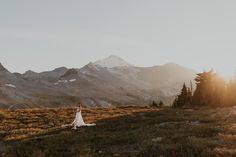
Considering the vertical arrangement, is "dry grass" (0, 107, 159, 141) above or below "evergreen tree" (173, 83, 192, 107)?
below

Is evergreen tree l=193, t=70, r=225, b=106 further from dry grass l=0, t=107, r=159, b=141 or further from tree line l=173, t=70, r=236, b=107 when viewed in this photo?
dry grass l=0, t=107, r=159, b=141

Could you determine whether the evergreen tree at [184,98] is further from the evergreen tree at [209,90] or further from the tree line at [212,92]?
the evergreen tree at [209,90]

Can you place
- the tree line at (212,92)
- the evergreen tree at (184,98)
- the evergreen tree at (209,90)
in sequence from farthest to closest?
the evergreen tree at (184,98) → the evergreen tree at (209,90) → the tree line at (212,92)

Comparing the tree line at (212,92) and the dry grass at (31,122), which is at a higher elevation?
the tree line at (212,92)

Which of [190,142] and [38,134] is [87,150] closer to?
[190,142]

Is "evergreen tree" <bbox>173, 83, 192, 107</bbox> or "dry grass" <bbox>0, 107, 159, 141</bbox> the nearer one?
"dry grass" <bbox>0, 107, 159, 141</bbox>

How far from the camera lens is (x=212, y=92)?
8888 centimetres

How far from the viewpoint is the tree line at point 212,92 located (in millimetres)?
86000

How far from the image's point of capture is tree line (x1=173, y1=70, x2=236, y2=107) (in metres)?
86.0

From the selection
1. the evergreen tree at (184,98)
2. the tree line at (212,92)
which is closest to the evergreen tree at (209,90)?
the tree line at (212,92)

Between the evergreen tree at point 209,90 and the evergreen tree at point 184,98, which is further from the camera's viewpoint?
the evergreen tree at point 184,98

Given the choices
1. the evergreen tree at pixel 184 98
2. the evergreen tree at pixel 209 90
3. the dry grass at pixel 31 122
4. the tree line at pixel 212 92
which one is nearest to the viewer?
the dry grass at pixel 31 122

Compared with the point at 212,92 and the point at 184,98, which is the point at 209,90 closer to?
the point at 212,92

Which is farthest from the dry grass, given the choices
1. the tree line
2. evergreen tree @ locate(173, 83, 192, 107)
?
evergreen tree @ locate(173, 83, 192, 107)
